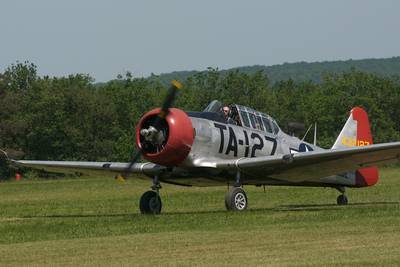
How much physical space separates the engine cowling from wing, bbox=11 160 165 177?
3.80 feet

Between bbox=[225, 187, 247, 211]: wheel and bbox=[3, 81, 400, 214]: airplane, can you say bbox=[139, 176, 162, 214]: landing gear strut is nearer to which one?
bbox=[3, 81, 400, 214]: airplane

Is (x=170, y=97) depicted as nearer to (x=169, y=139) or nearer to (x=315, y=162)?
(x=169, y=139)

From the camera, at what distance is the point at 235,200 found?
19.0 m

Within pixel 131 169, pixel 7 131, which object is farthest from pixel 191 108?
pixel 131 169

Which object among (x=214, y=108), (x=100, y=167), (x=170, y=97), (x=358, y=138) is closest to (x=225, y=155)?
(x=214, y=108)

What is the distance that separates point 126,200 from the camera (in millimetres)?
28125

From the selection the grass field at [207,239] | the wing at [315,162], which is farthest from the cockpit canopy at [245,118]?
the grass field at [207,239]

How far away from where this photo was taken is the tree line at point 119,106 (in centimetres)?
6781

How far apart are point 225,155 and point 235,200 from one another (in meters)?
1.03

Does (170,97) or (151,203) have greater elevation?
(170,97)

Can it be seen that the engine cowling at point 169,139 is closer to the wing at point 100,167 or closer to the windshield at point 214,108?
the windshield at point 214,108

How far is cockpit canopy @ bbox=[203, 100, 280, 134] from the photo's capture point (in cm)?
1992

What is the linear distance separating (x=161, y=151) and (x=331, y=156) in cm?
336

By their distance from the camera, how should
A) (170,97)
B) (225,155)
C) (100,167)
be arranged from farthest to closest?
(100,167)
(225,155)
(170,97)
